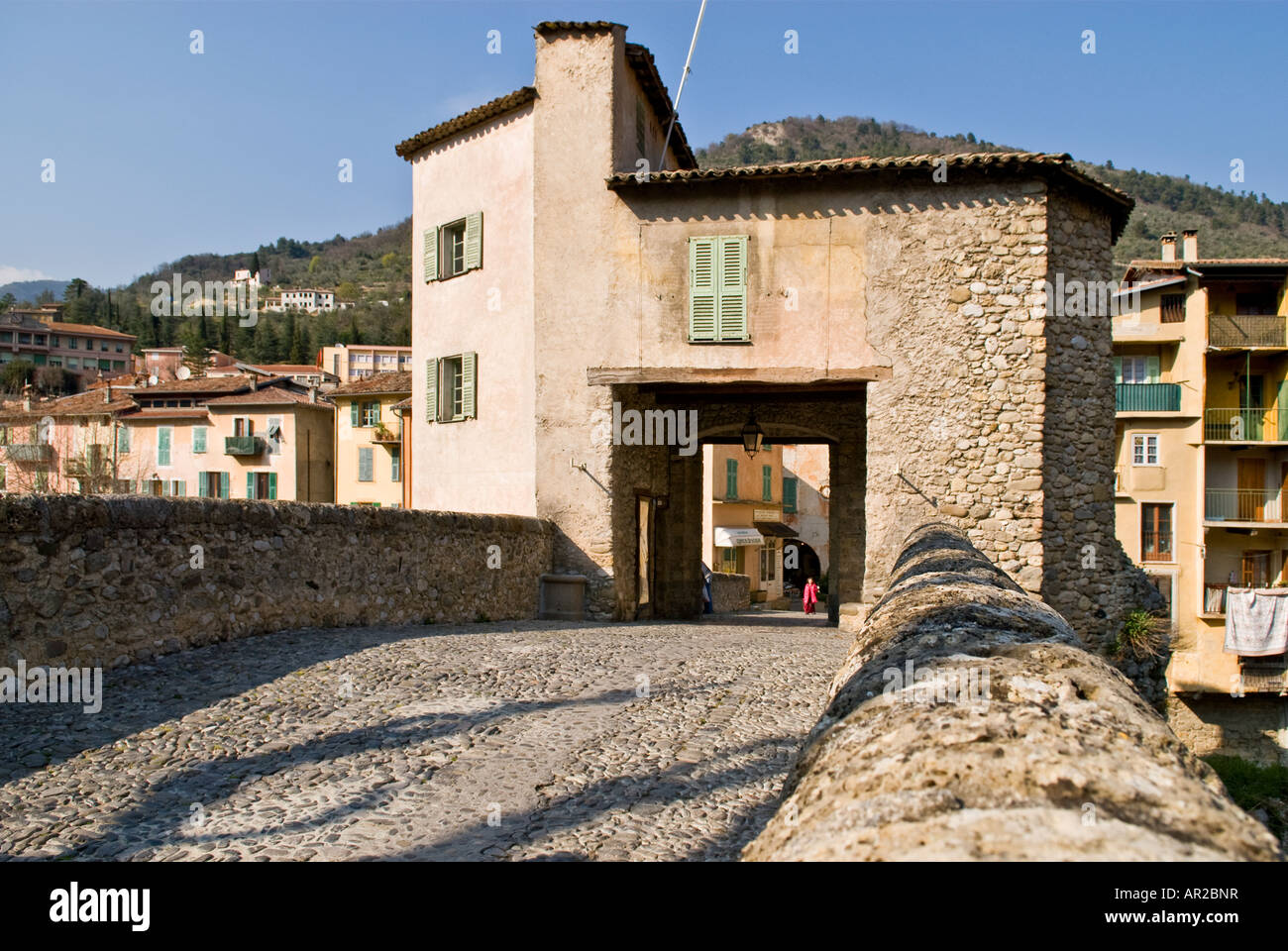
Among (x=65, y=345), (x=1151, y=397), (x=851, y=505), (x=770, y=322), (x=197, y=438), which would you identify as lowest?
(x=851, y=505)

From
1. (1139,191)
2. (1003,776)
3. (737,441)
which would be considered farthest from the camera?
(1139,191)

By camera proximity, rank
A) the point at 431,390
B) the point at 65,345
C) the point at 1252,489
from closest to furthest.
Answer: the point at 431,390 → the point at 1252,489 → the point at 65,345

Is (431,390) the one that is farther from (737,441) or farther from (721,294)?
(737,441)

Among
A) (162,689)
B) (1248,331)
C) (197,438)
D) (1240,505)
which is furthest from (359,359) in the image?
(162,689)

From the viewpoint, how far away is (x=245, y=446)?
43.2 m

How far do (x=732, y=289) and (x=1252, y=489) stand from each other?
2627 cm

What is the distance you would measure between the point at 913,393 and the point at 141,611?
10995 mm

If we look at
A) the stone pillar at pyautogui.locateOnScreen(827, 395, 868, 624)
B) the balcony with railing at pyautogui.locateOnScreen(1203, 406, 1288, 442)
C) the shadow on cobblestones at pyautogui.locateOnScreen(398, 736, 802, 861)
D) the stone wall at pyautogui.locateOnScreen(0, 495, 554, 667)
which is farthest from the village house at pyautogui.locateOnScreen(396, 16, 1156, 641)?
the balcony with railing at pyautogui.locateOnScreen(1203, 406, 1288, 442)

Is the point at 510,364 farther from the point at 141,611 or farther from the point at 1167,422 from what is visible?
the point at 1167,422

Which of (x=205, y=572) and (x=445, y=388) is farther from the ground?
(x=445, y=388)

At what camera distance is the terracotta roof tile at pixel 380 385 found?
41.0 metres

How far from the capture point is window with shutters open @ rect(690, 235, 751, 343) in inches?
596
